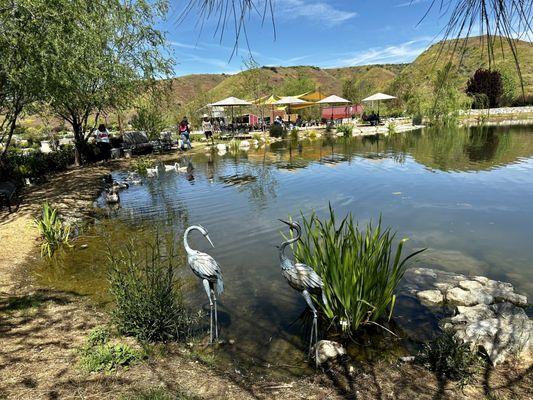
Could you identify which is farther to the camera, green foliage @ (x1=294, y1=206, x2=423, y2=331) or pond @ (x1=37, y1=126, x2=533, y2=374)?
pond @ (x1=37, y1=126, x2=533, y2=374)

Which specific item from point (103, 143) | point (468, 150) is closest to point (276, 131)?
point (103, 143)

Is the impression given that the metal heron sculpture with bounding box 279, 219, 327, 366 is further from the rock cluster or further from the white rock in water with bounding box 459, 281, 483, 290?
the white rock in water with bounding box 459, 281, 483, 290

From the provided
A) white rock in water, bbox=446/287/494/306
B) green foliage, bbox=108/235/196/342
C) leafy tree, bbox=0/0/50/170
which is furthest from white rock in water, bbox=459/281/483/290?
leafy tree, bbox=0/0/50/170

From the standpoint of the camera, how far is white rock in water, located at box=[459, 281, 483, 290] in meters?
5.53

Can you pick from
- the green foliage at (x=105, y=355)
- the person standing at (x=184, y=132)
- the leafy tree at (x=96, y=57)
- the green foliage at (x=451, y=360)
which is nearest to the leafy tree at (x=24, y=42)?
the leafy tree at (x=96, y=57)

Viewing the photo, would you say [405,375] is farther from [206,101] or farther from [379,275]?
[206,101]

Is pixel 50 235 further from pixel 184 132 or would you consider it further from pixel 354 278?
pixel 184 132

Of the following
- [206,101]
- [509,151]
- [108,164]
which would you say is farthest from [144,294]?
[206,101]

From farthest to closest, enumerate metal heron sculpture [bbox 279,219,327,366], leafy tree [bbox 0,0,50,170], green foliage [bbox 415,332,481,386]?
leafy tree [bbox 0,0,50,170]
metal heron sculpture [bbox 279,219,327,366]
green foliage [bbox 415,332,481,386]

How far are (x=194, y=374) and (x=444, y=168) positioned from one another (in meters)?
14.7

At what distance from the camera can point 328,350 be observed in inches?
164

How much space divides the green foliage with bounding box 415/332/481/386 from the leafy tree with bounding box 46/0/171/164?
10369 mm

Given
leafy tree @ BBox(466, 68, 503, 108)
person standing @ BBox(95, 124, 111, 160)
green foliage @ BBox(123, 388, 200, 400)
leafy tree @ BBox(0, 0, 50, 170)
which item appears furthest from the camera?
leafy tree @ BBox(466, 68, 503, 108)

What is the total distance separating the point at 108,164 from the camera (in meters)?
18.5
